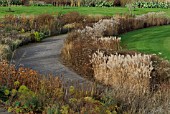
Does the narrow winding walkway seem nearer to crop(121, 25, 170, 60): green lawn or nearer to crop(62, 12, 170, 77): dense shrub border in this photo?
crop(62, 12, 170, 77): dense shrub border

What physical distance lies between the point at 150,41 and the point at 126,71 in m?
9.11

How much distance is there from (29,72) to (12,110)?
1.97 metres

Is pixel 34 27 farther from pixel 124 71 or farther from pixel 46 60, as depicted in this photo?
pixel 124 71

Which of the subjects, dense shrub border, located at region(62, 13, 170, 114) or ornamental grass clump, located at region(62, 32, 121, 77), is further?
ornamental grass clump, located at region(62, 32, 121, 77)

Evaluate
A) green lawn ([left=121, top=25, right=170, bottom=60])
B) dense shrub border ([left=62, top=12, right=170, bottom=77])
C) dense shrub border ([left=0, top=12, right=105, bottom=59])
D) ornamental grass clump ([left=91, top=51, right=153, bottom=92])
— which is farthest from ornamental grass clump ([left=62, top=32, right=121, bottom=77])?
dense shrub border ([left=0, top=12, right=105, bottom=59])

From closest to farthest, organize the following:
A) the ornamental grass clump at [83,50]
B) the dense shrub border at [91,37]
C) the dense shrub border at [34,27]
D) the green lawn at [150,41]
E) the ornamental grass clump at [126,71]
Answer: the ornamental grass clump at [126,71]
the ornamental grass clump at [83,50]
the dense shrub border at [91,37]
the green lawn at [150,41]
the dense shrub border at [34,27]

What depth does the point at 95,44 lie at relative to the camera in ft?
52.7

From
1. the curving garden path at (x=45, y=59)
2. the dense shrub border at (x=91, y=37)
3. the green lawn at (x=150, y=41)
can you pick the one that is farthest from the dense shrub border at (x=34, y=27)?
the green lawn at (x=150, y=41)

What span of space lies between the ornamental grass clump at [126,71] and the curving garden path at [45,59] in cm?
63

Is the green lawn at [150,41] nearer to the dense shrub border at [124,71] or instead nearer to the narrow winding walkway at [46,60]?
the dense shrub border at [124,71]

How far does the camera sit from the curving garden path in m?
12.9

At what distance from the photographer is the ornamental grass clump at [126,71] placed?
37.2ft

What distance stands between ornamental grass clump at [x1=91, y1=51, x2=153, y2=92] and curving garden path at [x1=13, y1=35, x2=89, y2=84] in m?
0.63

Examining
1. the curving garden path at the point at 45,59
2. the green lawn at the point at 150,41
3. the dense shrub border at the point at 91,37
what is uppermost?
the dense shrub border at the point at 91,37
